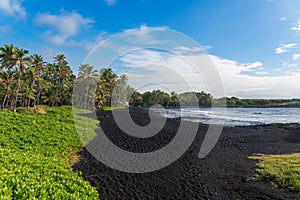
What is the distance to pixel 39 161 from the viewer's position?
8711 mm

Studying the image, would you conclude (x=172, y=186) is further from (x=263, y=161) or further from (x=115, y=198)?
(x=263, y=161)

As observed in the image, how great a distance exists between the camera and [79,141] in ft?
56.5

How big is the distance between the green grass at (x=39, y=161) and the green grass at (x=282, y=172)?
8986mm

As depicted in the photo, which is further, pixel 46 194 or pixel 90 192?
pixel 90 192

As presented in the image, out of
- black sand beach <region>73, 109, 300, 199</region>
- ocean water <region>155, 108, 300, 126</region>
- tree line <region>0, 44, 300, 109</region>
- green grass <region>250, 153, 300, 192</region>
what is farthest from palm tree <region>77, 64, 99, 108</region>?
green grass <region>250, 153, 300, 192</region>

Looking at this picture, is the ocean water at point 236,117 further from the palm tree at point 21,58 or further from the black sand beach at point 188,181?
the palm tree at point 21,58

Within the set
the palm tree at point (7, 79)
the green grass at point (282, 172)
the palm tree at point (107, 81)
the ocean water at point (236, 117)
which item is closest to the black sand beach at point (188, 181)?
the green grass at point (282, 172)

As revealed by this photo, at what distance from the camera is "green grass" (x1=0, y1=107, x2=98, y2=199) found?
205 inches

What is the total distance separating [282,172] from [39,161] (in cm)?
1253

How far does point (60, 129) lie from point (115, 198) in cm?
1222

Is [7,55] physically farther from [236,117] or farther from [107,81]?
[236,117]

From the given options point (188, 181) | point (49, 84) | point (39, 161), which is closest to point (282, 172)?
point (188, 181)

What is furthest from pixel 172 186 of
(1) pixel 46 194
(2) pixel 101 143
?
(2) pixel 101 143

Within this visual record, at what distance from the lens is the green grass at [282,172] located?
9.38 metres
